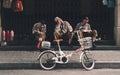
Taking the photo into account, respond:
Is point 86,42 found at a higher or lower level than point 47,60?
higher

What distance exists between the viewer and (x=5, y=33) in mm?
18531

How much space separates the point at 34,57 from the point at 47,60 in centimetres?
171


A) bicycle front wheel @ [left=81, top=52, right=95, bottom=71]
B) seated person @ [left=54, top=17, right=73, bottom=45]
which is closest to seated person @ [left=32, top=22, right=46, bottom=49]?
seated person @ [left=54, top=17, right=73, bottom=45]

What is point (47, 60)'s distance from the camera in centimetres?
1465

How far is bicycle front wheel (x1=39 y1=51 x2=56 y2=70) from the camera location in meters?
14.6

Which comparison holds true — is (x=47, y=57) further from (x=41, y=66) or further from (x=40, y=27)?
(x=40, y=27)

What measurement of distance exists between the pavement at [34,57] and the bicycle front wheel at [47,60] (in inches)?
12.0

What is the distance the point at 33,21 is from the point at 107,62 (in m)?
4.79

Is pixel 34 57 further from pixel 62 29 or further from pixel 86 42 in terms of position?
pixel 86 42

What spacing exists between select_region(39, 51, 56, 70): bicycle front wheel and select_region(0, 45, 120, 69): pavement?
31 centimetres

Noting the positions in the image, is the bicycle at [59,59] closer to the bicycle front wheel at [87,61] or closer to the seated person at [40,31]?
the bicycle front wheel at [87,61]

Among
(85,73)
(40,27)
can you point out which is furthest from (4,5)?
(85,73)

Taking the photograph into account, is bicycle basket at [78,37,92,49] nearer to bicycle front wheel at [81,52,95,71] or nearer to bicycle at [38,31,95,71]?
bicycle at [38,31,95,71]

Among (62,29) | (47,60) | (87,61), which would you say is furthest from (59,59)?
(62,29)
